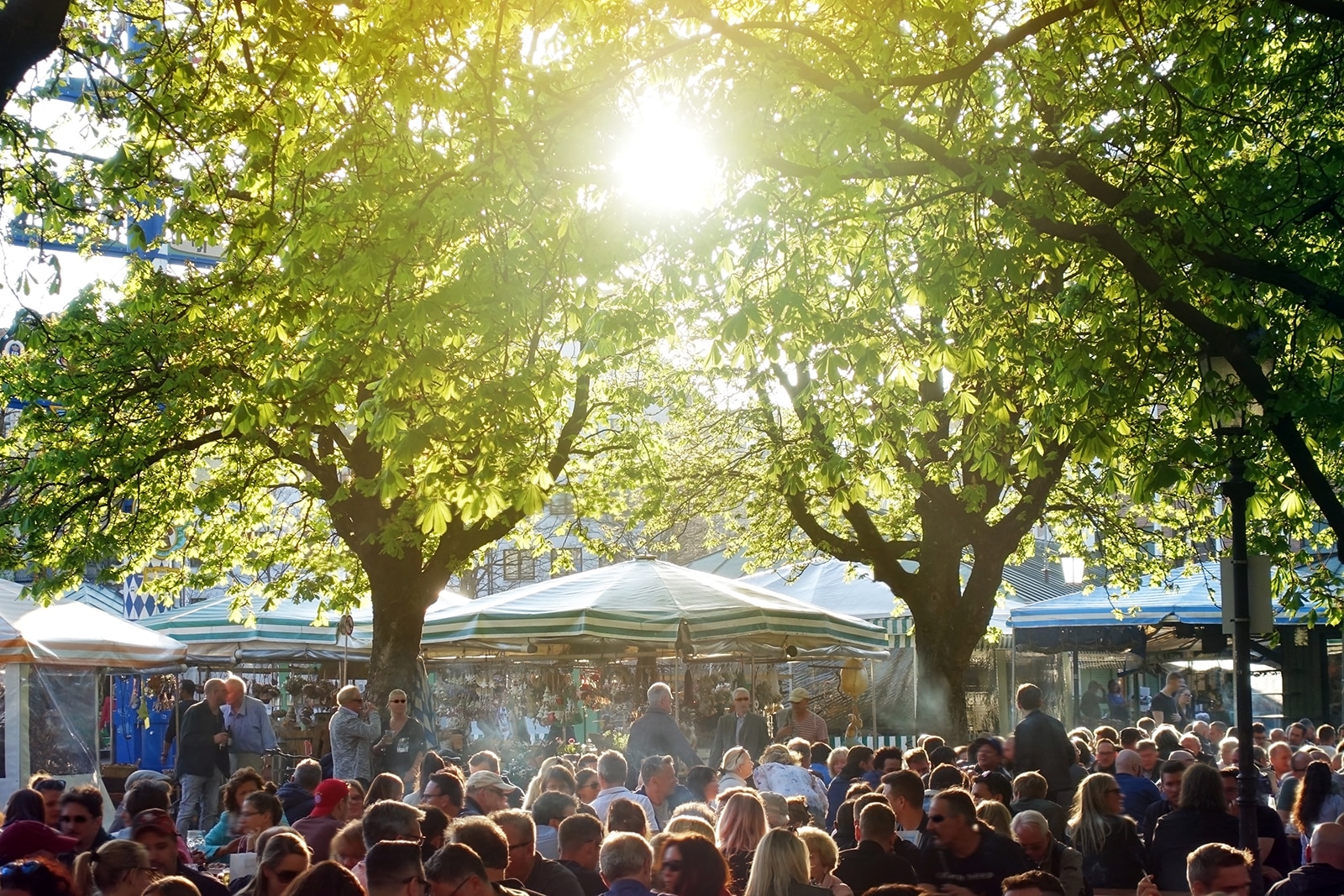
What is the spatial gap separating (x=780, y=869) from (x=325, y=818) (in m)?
3.73

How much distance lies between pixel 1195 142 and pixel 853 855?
20.3 ft

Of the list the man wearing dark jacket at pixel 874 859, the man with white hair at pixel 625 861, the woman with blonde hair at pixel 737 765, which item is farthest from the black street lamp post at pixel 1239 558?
the man with white hair at pixel 625 861


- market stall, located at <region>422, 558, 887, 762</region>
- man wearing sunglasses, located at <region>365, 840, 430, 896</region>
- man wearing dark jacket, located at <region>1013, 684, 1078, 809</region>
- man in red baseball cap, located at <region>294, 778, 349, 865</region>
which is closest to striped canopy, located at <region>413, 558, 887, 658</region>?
market stall, located at <region>422, 558, 887, 762</region>

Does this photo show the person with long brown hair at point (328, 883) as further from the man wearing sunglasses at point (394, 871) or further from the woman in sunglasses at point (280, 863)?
the woman in sunglasses at point (280, 863)

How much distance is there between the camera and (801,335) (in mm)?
10664

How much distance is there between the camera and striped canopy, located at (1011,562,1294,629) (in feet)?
75.3

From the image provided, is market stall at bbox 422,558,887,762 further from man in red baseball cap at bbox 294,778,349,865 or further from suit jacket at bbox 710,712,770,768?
man in red baseball cap at bbox 294,778,349,865

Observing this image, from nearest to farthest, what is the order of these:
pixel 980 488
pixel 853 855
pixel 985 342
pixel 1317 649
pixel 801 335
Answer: pixel 853 855, pixel 801 335, pixel 985 342, pixel 980 488, pixel 1317 649

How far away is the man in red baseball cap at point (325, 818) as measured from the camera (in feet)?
29.1

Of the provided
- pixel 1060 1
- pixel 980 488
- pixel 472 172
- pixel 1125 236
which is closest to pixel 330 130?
pixel 472 172

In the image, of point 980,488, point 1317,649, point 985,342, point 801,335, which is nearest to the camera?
point 801,335

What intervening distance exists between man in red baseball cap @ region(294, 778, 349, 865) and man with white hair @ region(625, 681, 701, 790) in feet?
16.7

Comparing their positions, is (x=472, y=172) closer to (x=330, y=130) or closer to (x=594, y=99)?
(x=594, y=99)

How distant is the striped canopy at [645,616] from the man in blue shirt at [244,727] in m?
2.23
